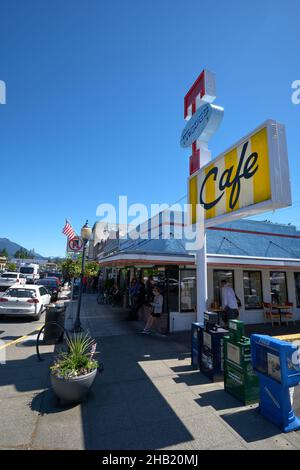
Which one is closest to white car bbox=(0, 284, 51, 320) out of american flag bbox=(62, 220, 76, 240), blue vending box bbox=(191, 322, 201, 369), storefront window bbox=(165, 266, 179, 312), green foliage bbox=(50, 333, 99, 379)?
american flag bbox=(62, 220, 76, 240)

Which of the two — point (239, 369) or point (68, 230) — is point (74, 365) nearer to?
point (239, 369)

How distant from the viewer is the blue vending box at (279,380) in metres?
3.69

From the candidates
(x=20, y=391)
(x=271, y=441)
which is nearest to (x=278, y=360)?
(x=271, y=441)

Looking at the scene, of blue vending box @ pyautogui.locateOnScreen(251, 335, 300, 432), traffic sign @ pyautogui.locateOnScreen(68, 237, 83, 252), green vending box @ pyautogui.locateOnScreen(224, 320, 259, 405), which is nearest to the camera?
blue vending box @ pyautogui.locateOnScreen(251, 335, 300, 432)

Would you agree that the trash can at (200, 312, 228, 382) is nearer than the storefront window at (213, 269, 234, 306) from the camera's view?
Yes

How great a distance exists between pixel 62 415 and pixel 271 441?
295 centimetres

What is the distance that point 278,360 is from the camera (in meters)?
3.79

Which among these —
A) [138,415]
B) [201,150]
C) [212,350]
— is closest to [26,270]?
[201,150]

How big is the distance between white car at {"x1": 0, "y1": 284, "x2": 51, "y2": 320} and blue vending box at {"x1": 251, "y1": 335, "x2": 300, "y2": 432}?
964 centimetres

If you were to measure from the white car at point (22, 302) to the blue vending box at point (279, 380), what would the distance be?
9639 mm

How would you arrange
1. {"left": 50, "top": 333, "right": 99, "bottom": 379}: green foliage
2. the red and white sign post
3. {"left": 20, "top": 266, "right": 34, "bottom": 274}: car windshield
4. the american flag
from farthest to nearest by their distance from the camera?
{"left": 20, "top": 266, "right": 34, "bottom": 274}: car windshield
the american flag
the red and white sign post
{"left": 50, "top": 333, "right": 99, "bottom": 379}: green foliage

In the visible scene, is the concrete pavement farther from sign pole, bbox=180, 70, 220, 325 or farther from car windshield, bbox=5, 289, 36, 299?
car windshield, bbox=5, 289, 36, 299

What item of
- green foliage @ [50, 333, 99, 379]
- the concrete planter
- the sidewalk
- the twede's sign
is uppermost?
the twede's sign

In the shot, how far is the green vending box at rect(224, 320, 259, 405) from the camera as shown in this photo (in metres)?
4.40
